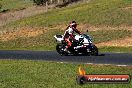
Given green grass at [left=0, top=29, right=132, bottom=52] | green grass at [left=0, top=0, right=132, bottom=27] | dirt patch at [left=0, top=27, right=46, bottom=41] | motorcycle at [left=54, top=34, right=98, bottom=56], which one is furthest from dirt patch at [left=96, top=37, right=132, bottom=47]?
dirt patch at [left=0, top=27, right=46, bottom=41]

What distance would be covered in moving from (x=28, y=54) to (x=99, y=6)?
35.6 metres

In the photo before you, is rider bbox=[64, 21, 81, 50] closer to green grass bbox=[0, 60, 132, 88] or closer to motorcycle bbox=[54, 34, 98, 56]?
motorcycle bbox=[54, 34, 98, 56]

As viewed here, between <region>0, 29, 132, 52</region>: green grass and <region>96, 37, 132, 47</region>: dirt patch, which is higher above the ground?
<region>96, 37, 132, 47</region>: dirt patch

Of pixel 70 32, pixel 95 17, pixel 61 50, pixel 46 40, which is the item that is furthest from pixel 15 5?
pixel 70 32

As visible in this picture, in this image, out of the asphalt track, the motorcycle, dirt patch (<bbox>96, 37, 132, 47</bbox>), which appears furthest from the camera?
dirt patch (<bbox>96, 37, 132, 47</bbox>)

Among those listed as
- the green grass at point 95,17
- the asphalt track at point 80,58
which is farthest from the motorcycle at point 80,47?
the green grass at point 95,17

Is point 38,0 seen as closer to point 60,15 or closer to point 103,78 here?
point 60,15

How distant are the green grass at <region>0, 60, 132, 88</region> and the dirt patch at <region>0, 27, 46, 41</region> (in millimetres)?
24082

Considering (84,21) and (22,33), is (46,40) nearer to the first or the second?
(22,33)

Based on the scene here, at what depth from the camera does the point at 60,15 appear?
61.1 meters

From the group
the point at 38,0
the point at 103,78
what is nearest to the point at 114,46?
the point at 103,78

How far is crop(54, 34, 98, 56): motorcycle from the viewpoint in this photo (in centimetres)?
2798

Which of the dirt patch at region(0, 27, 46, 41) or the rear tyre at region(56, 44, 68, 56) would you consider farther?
the dirt patch at region(0, 27, 46, 41)

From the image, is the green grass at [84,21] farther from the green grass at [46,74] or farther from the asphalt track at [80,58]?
the green grass at [46,74]
